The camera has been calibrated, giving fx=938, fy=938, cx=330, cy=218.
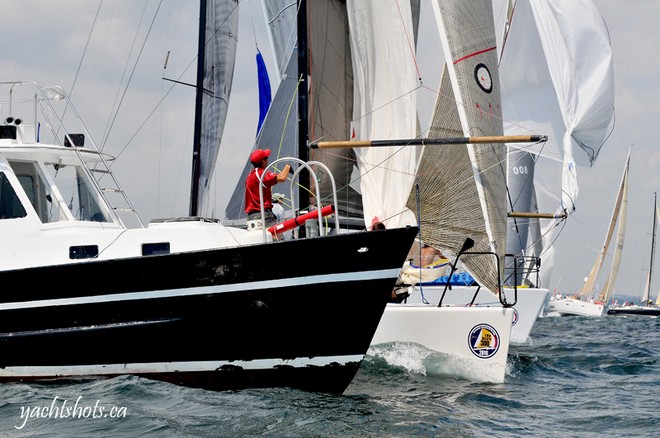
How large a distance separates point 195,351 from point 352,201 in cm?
904

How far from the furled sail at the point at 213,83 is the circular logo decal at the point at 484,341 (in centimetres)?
940

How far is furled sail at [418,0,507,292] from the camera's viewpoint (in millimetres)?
15031

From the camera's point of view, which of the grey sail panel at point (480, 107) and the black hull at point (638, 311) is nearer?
the grey sail panel at point (480, 107)

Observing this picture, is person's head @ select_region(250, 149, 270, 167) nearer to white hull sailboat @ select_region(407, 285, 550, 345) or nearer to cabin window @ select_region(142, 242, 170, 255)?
cabin window @ select_region(142, 242, 170, 255)

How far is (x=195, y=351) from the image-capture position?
10.8 m

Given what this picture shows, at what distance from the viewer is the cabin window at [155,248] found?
11031mm

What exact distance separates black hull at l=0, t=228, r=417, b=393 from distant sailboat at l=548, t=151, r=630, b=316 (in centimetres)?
4959

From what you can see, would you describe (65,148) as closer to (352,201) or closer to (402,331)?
(402,331)

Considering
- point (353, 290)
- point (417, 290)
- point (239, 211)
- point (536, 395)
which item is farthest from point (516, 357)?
point (239, 211)

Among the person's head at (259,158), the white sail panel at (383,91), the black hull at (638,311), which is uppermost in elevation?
the white sail panel at (383,91)

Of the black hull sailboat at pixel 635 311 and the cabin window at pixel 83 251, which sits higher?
the cabin window at pixel 83 251

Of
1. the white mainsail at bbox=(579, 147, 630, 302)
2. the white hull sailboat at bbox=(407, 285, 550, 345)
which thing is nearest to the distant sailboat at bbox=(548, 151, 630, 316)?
the white mainsail at bbox=(579, 147, 630, 302)

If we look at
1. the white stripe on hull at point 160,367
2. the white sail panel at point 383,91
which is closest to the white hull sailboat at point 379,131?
the white sail panel at point 383,91

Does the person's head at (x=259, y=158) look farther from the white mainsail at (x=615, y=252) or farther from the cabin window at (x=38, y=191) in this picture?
the white mainsail at (x=615, y=252)
